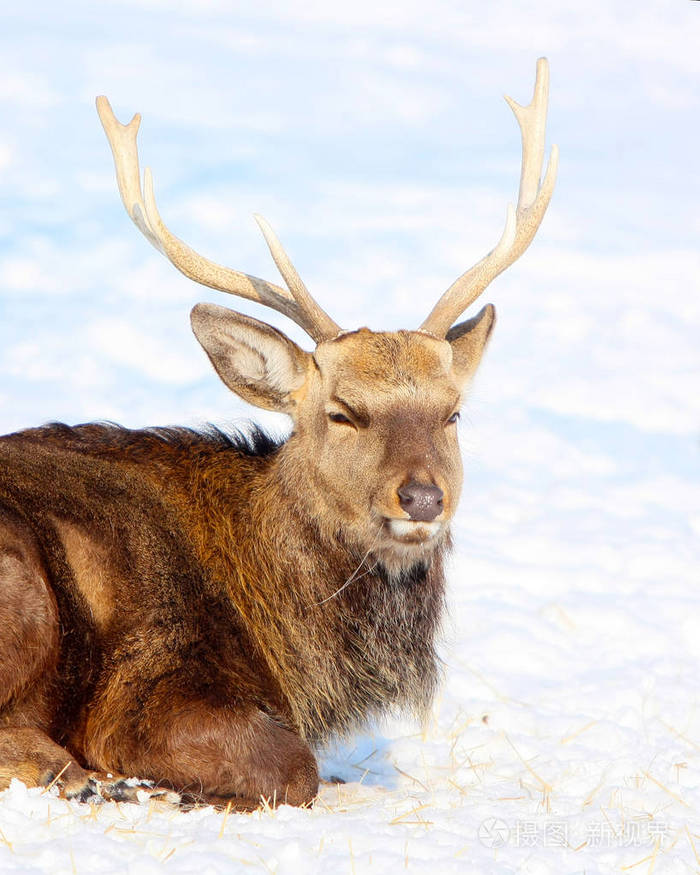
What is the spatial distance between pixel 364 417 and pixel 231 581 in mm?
988

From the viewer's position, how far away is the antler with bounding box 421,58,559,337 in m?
6.23

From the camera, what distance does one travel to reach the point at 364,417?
562 centimetres

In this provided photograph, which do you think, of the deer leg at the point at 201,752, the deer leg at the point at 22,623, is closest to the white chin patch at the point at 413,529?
the deer leg at the point at 201,752

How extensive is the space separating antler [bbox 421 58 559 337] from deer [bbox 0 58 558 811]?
16mm

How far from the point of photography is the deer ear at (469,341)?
6.35 meters

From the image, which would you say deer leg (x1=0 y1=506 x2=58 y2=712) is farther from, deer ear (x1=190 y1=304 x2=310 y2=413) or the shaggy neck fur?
deer ear (x1=190 y1=304 x2=310 y2=413)

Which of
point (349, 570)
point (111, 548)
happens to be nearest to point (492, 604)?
point (349, 570)

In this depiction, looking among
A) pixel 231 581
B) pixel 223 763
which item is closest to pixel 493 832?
pixel 223 763

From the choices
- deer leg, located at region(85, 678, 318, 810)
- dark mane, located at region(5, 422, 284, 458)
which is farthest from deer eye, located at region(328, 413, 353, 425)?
deer leg, located at region(85, 678, 318, 810)

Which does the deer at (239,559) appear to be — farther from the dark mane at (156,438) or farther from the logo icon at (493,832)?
the logo icon at (493,832)

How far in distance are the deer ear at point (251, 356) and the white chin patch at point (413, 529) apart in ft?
3.37

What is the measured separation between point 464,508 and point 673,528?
72.8 inches

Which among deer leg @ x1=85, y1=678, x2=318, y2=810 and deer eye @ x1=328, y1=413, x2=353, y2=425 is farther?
deer eye @ x1=328, y1=413, x2=353, y2=425

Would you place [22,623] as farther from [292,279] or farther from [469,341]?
[469,341]
